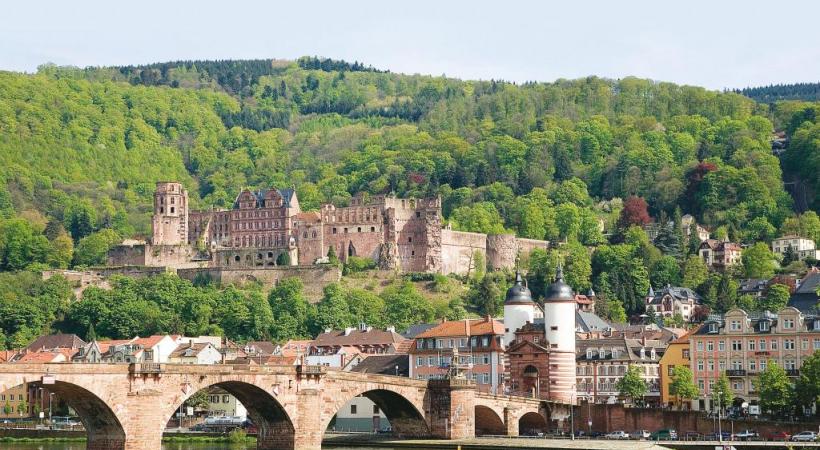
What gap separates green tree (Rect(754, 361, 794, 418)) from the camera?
8312cm

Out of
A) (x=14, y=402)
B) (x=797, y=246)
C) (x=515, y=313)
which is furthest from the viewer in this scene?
(x=797, y=246)

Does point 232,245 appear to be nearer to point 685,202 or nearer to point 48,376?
point 685,202

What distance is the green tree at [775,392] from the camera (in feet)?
273

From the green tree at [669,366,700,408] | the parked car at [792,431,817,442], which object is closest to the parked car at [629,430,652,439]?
the green tree at [669,366,700,408]

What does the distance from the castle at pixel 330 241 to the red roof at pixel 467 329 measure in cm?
4945

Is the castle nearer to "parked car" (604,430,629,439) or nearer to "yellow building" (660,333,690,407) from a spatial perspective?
"yellow building" (660,333,690,407)

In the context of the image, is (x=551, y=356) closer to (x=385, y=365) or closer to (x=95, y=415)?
(x=385, y=365)

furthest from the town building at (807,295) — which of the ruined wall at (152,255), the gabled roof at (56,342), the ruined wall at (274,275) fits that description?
the ruined wall at (152,255)

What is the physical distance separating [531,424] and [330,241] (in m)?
67.3

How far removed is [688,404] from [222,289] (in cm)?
6368

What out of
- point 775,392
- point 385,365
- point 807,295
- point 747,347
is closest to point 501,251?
point 807,295

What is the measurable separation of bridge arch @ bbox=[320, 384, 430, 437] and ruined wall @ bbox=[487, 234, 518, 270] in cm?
7357

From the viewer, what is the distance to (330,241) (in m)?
155

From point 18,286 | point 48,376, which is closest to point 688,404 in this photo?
point 48,376
